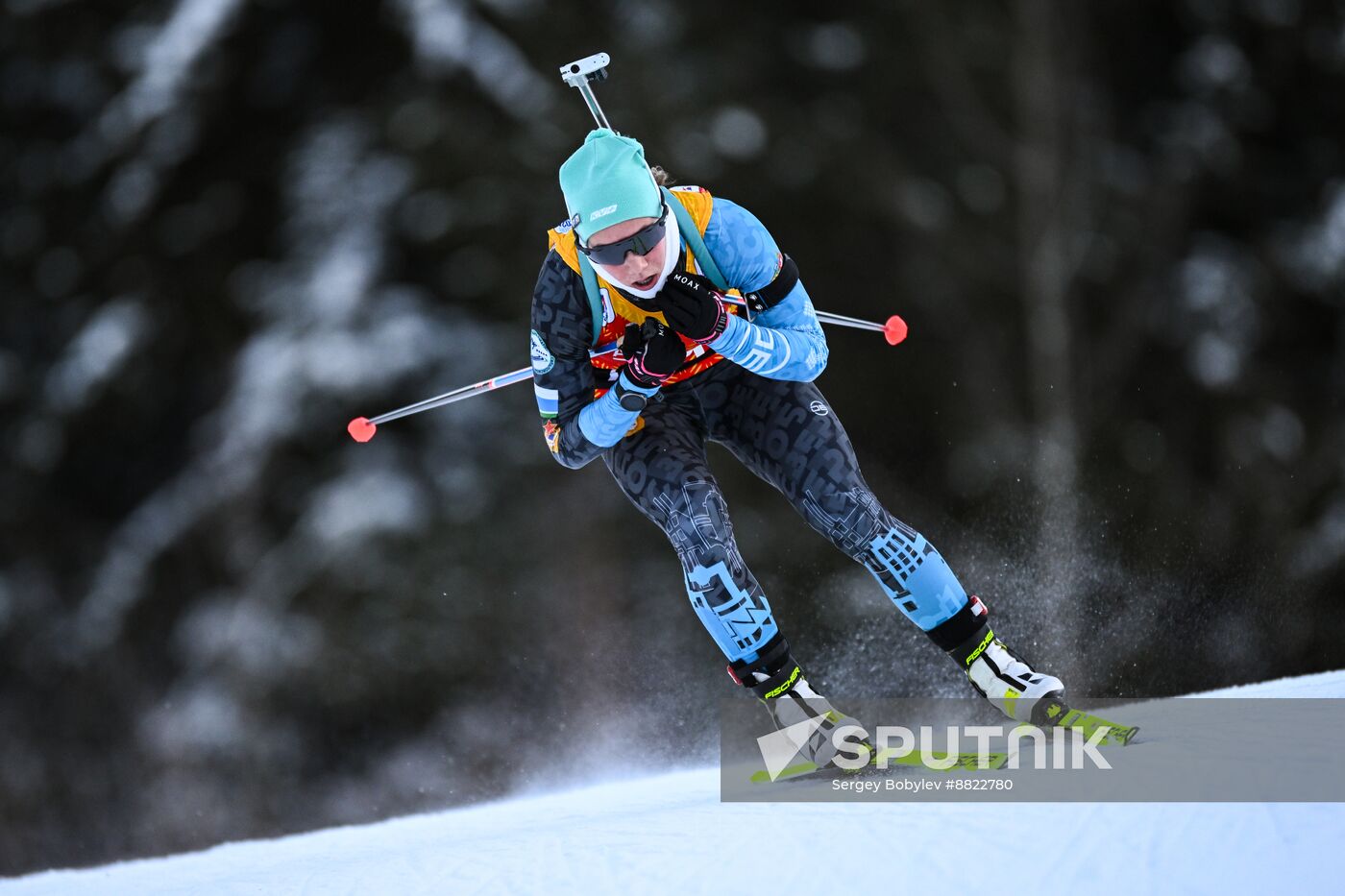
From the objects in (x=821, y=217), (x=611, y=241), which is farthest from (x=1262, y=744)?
(x=821, y=217)

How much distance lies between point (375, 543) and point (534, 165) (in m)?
2.77

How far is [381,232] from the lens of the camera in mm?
8188

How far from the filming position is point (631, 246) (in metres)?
2.54

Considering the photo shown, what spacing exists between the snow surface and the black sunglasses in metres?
1.15

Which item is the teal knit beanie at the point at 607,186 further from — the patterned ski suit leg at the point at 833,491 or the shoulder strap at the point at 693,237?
the patterned ski suit leg at the point at 833,491

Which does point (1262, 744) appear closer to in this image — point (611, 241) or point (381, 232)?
point (611, 241)

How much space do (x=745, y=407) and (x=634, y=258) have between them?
499mm

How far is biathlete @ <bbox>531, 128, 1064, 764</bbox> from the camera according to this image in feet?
8.38

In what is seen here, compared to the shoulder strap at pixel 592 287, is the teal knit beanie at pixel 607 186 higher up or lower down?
higher up

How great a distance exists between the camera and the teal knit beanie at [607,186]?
99.7 inches

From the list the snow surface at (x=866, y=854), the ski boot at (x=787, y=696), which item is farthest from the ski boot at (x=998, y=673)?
the snow surface at (x=866, y=854)

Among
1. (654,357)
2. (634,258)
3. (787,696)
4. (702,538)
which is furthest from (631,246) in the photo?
(787,696)

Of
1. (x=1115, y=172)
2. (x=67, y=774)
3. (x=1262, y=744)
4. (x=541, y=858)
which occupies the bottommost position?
(x=67, y=774)

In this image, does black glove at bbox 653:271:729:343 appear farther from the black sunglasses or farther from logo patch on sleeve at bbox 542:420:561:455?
logo patch on sleeve at bbox 542:420:561:455
